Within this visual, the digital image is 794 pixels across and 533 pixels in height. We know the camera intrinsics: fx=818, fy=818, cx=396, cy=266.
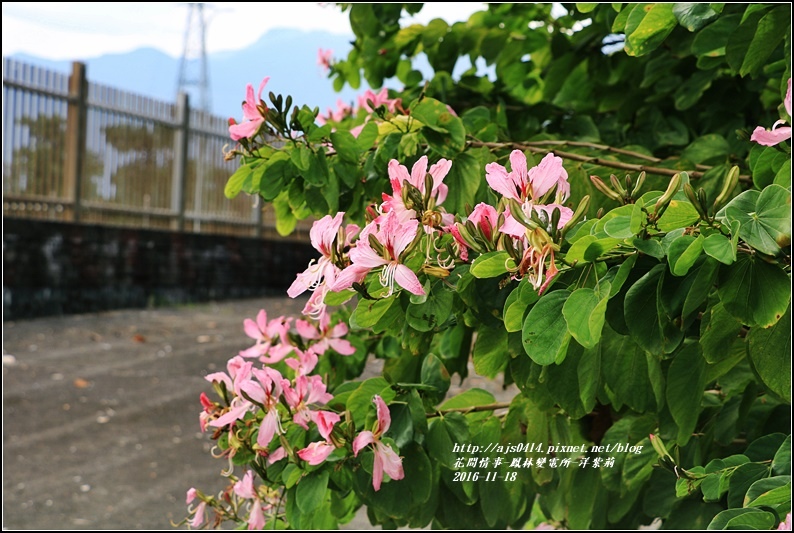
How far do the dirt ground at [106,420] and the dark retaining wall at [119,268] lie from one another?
13.2 inches

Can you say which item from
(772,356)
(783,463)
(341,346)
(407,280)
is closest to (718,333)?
(772,356)

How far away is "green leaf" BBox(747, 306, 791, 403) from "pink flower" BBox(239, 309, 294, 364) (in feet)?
3.32

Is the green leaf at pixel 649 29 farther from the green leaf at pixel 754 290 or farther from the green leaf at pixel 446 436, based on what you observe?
the green leaf at pixel 446 436

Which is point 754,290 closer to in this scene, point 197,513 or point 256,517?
point 256,517

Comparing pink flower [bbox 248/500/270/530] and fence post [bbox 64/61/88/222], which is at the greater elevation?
fence post [bbox 64/61/88/222]

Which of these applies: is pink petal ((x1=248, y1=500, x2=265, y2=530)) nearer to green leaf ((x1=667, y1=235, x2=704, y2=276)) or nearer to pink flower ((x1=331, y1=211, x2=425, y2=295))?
pink flower ((x1=331, y1=211, x2=425, y2=295))

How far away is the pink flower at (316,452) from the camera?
4.14 ft

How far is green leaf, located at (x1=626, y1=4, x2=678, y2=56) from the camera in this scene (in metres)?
1.24

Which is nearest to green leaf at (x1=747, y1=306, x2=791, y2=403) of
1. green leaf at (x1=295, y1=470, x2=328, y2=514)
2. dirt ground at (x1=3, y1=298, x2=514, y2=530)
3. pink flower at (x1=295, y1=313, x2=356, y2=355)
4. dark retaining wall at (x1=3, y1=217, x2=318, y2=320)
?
green leaf at (x1=295, y1=470, x2=328, y2=514)

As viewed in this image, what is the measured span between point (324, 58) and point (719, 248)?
2.12 metres

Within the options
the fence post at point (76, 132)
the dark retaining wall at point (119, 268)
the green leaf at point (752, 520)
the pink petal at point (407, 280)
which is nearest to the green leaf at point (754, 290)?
the green leaf at point (752, 520)

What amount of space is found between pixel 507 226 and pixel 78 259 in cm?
776

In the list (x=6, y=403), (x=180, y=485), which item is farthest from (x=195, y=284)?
(x=180, y=485)

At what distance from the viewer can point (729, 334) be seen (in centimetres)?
102
